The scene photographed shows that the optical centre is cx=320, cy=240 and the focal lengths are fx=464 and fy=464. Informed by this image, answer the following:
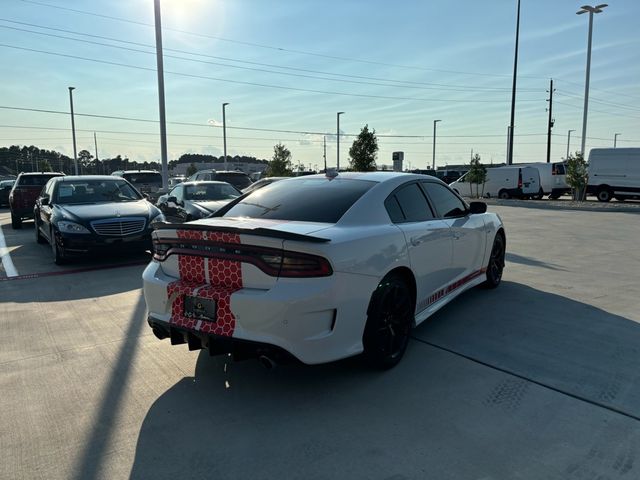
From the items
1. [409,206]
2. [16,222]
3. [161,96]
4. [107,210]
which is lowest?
[16,222]

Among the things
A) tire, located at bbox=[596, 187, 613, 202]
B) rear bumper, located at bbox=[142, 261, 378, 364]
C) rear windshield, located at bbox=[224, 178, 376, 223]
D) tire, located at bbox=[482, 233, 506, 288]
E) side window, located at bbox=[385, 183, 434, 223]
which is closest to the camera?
rear bumper, located at bbox=[142, 261, 378, 364]

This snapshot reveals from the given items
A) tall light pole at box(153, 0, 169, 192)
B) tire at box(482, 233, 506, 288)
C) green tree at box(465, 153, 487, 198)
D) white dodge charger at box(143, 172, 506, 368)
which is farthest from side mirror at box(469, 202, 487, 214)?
green tree at box(465, 153, 487, 198)

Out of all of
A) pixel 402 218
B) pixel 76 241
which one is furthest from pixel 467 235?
pixel 76 241

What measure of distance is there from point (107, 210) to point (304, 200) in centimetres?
554

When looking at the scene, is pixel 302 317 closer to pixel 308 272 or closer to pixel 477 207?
pixel 308 272

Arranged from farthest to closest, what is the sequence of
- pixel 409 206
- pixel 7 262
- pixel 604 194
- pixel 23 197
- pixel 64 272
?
pixel 604 194
pixel 23 197
pixel 7 262
pixel 64 272
pixel 409 206

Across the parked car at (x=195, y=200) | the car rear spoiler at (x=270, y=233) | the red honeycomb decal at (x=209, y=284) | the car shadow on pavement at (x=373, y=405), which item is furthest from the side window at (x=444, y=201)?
the parked car at (x=195, y=200)

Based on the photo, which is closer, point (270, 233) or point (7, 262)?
point (270, 233)

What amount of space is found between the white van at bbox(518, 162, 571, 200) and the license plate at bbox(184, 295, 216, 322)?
27855 millimetres

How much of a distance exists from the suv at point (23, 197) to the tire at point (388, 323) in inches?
508

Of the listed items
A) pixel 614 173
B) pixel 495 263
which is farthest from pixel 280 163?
pixel 495 263

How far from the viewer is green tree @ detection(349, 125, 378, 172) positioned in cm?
3272

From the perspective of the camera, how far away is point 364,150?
32.7m

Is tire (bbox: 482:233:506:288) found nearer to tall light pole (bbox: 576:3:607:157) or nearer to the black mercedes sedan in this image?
the black mercedes sedan
